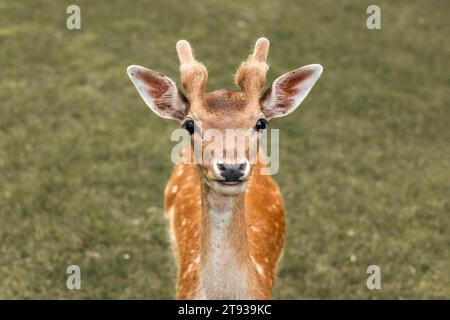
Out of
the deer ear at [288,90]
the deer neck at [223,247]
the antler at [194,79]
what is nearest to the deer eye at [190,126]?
the antler at [194,79]

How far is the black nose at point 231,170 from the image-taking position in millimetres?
3762

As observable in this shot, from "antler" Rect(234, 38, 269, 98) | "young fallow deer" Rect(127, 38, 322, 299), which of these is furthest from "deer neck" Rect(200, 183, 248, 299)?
"antler" Rect(234, 38, 269, 98)

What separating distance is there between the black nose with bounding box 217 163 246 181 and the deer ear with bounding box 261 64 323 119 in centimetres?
70

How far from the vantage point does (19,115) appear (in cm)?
905

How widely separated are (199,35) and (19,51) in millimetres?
3100

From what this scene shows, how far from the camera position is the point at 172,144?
8719mm

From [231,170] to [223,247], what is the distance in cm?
70

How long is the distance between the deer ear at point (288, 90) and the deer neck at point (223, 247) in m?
0.65

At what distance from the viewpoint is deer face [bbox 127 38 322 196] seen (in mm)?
3871

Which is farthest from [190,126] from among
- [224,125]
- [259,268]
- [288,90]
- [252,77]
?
[259,268]

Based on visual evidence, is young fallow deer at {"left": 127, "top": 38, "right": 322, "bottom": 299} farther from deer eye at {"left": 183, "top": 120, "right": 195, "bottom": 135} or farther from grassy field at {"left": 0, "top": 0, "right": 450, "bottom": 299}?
grassy field at {"left": 0, "top": 0, "right": 450, "bottom": 299}

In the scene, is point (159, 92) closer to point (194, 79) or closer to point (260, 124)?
point (194, 79)

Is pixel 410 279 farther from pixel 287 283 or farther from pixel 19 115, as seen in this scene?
pixel 19 115

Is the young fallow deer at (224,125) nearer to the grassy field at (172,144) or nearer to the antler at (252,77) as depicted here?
the antler at (252,77)
